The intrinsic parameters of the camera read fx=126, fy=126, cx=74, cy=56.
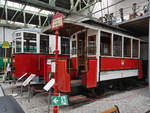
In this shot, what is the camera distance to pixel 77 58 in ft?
19.4

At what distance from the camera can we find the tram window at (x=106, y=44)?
5.07 meters

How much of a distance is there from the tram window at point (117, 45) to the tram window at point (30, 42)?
412 centimetres

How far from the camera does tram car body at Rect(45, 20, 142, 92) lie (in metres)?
4.46

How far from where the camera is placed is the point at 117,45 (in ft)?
18.8

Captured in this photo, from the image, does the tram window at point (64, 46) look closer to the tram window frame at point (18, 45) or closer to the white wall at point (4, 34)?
the tram window frame at point (18, 45)

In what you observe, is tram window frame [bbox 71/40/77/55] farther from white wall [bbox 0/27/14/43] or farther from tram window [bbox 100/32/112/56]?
white wall [bbox 0/27/14/43]

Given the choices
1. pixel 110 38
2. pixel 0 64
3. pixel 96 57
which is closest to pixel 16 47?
pixel 96 57

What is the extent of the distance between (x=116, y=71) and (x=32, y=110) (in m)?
3.77

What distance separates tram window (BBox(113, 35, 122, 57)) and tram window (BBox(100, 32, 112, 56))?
1.15 feet

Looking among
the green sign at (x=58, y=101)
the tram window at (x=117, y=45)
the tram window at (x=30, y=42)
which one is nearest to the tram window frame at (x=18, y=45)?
the tram window at (x=30, y=42)

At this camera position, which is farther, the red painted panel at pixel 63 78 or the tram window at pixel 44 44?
the tram window at pixel 44 44

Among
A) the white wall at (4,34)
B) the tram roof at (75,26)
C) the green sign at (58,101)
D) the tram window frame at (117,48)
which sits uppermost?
the white wall at (4,34)

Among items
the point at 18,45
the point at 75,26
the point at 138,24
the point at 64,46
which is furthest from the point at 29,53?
the point at 138,24

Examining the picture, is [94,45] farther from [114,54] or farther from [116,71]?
[116,71]
